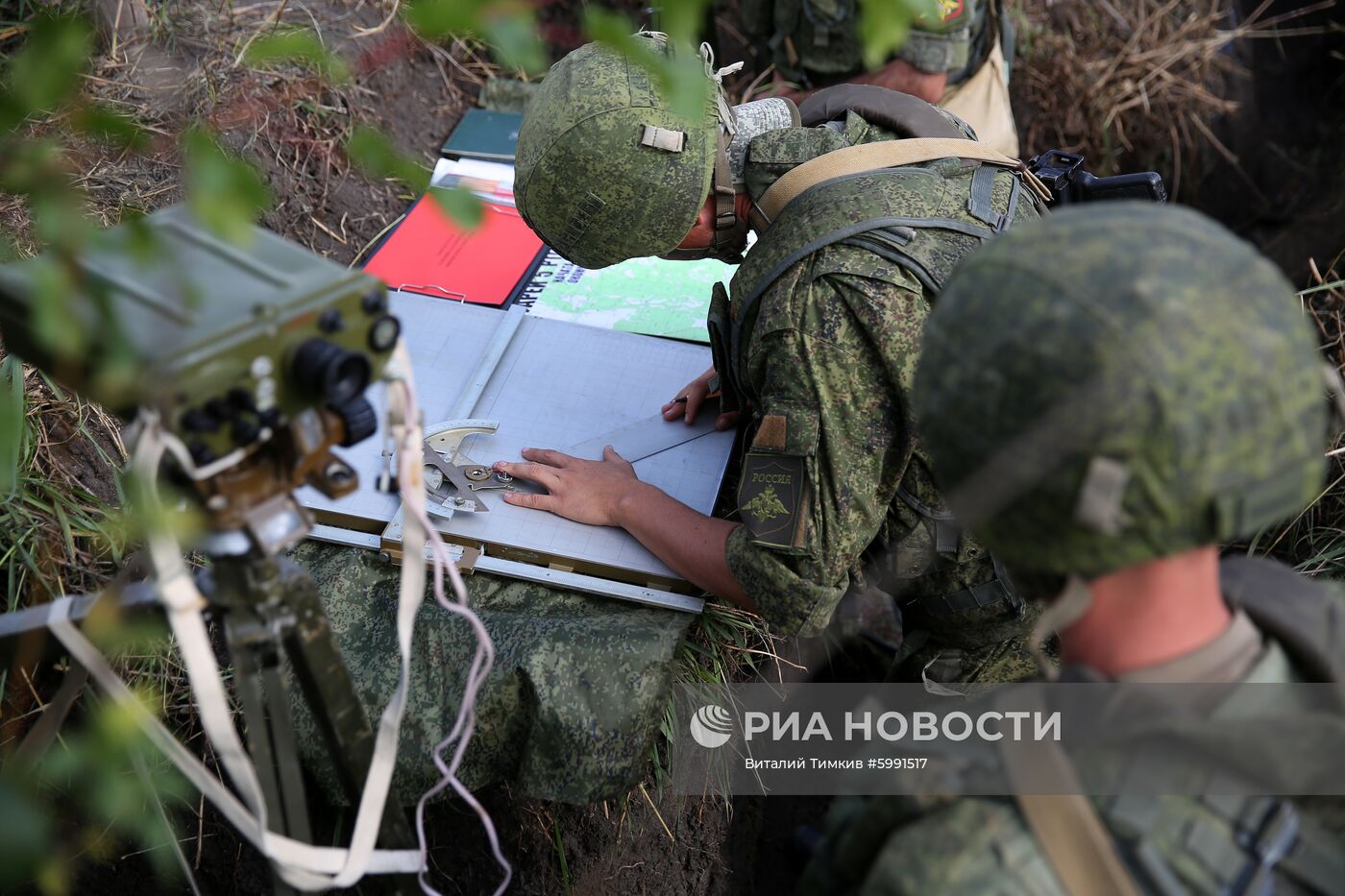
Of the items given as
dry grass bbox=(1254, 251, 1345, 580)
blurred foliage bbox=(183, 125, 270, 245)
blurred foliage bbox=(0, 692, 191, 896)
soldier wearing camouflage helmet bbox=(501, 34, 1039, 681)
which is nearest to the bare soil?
blurred foliage bbox=(0, 692, 191, 896)

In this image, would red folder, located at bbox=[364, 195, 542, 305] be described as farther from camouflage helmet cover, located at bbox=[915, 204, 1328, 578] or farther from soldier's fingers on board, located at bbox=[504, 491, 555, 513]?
camouflage helmet cover, located at bbox=[915, 204, 1328, 578]

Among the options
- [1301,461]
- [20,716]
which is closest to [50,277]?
[1301,461]

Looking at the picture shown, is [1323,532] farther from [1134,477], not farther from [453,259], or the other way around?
[453,259]

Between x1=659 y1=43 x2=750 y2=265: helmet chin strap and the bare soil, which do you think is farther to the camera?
the bare soil

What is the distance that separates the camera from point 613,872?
9.08 ft

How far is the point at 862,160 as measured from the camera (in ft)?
7.74

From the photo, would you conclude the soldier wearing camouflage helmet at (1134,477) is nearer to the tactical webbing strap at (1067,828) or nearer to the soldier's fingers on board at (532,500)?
the tactical webbing strap at (1067,828)

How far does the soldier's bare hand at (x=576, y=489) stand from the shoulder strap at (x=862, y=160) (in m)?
0.76

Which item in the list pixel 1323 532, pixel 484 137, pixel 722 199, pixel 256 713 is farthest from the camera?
pixel 484 137

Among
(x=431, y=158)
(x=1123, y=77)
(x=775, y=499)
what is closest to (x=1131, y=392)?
(x=775, y=499)

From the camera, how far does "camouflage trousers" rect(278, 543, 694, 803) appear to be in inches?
91.3

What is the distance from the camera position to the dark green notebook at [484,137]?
407 centimetres

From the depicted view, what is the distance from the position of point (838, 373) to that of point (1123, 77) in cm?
429

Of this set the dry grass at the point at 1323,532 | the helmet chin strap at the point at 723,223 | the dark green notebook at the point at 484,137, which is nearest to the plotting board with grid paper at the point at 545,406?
the helmet chin strap at the point at 723,223
